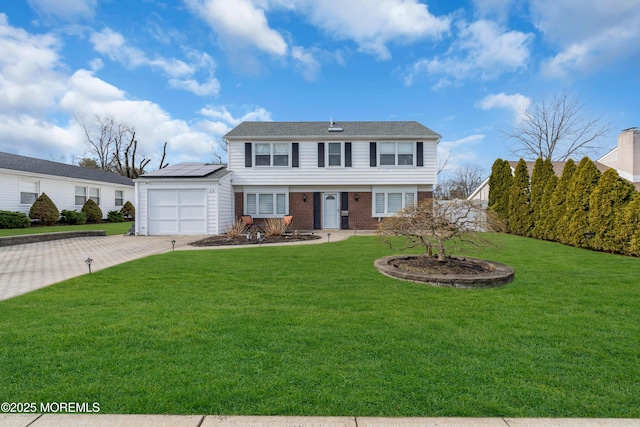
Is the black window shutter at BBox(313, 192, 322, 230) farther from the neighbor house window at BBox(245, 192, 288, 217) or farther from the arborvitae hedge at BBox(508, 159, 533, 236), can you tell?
the arborvitae hedge at BBox(508, 159, 533, 236)

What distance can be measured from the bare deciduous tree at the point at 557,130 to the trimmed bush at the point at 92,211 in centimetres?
3742

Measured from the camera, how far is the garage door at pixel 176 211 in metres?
14.5

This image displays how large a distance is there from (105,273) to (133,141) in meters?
41.4

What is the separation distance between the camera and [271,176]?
640 inches

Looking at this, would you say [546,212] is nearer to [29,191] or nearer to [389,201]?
[389,201]

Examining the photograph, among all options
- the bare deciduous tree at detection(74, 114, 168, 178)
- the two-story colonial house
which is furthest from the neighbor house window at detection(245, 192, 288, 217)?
the bare deciduous tree at detection(74, 114, 168, 178)

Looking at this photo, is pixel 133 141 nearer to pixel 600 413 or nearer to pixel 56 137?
pixel 56 137

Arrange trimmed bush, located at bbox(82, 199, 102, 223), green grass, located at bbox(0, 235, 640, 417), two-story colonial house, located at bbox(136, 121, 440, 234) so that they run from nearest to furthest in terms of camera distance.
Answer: green grass, located at bbox(0, 235, 640, 417)
two-story colonial house, located at bbox(136, 121, 440, 234)
trimmed bush, located at bbox(82, 199, 102, 223)

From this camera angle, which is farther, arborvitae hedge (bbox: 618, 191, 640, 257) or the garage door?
the garage door

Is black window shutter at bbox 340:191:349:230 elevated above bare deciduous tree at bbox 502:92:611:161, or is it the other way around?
bare deciduous tree at bbox 502:92:611:161

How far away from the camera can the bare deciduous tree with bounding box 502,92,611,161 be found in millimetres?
28594

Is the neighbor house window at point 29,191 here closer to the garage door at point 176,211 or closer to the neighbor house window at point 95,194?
the neighbor house window at point 95,194

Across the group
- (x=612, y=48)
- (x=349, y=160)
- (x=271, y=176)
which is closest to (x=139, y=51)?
(x=271, y=176)

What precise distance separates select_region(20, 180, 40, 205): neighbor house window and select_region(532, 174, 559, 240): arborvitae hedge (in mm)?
28297
